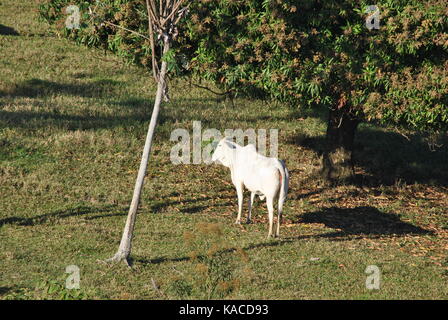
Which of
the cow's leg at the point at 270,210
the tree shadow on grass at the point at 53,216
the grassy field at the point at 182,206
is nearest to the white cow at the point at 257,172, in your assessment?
the cow's leg at the point at 270,210

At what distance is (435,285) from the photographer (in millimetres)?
14781

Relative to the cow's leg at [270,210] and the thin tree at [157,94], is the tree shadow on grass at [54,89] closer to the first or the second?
the cow's leg at [270,210]

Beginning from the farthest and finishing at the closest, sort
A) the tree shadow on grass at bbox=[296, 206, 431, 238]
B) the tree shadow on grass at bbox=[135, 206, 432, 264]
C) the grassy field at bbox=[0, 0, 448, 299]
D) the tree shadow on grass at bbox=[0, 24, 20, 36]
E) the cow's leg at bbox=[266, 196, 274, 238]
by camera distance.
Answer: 1. the tree shadow on grass at bbox=[0, 24, 20, 36]
2. the tree shadow on grass at bbox=[296, 206, 431, 238]
3. the tree shadow on grass at bbox=[135, 206, 432, 264]
4. the cow's leg at bbox=[266, 196, 274, 238]
5. the grassy field at bbox=[0, 0, 448, 299]

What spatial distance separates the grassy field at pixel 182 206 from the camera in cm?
1391

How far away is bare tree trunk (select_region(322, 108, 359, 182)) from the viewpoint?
23.7 m

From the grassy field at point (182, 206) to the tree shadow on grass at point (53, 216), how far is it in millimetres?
52

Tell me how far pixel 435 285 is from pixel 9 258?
30.1 ft

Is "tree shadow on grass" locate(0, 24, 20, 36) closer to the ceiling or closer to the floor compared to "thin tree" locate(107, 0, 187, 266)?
closer to the ceiling

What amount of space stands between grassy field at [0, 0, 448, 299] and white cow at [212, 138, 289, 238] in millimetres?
1084

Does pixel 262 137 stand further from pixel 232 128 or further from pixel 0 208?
pixel 0 208

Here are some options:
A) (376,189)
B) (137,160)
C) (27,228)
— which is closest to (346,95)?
(376,189)

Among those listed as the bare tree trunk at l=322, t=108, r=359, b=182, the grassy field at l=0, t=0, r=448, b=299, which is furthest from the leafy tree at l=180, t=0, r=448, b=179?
the bare tree trunk at l=322, t=108, r=359, b=182

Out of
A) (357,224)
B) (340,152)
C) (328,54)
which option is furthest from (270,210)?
(340,152)

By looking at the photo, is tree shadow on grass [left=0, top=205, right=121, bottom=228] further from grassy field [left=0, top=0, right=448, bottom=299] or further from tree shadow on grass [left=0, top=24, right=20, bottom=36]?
tree shadow on grass [left=0, top=24, right=20, bottom=36]
